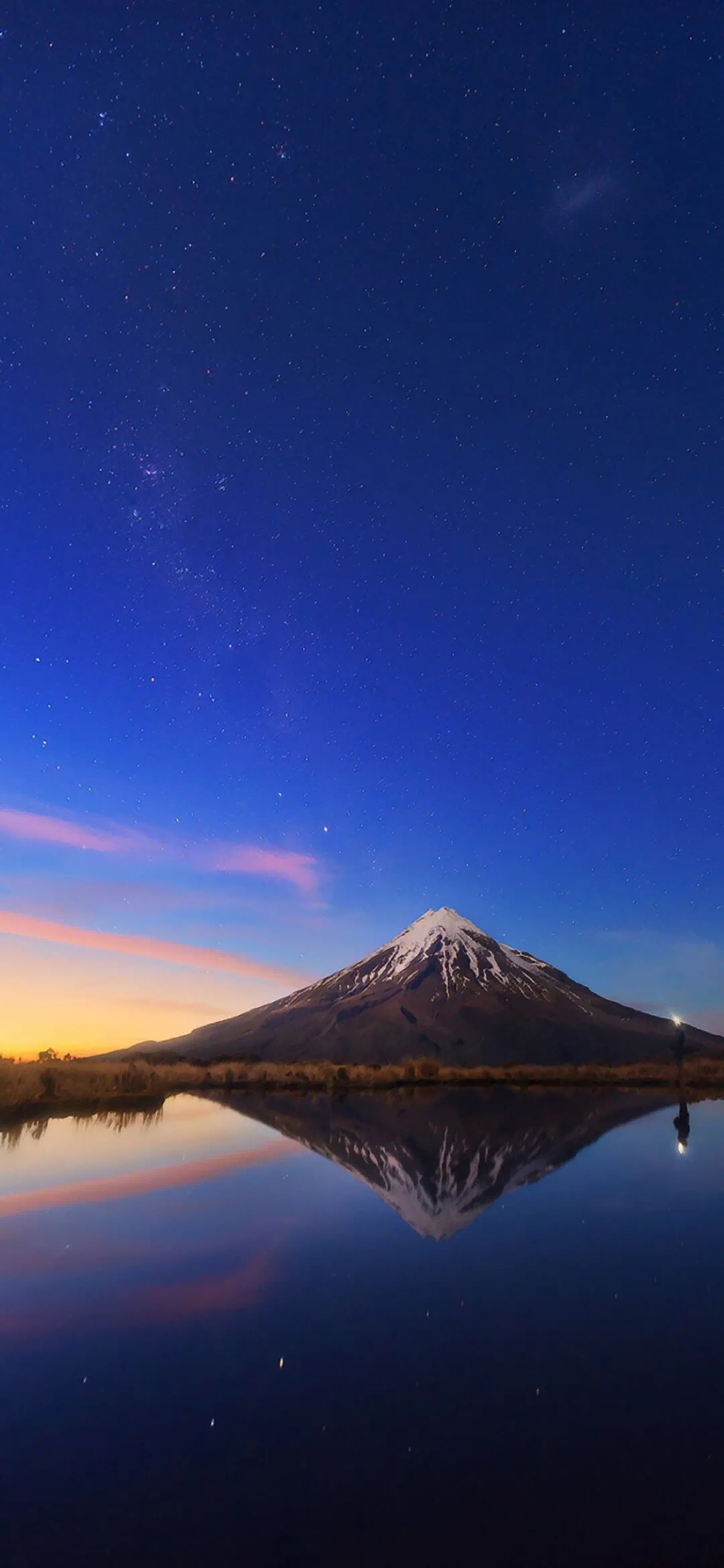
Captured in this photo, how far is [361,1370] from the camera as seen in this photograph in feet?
16.0

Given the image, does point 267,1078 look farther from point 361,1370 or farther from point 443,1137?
point 361,1370

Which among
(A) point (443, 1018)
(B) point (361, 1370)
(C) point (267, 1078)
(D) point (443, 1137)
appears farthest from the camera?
(A) point (443, 1018)

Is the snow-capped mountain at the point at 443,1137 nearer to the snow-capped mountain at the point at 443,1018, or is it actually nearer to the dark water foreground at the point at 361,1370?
the dark water foreground at the point at 361,1370

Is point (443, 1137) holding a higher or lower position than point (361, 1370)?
lower

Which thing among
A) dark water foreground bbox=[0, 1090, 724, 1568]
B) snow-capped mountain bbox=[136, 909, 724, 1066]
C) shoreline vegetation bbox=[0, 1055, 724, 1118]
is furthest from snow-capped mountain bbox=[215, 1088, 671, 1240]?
snow-capped mountain bbox=[136, 909, 724, 1066]

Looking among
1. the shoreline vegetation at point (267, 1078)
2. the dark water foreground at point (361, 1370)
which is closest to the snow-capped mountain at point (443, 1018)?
the shoreline vegetation at point (267, 1078)

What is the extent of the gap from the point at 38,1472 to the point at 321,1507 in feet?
5.27

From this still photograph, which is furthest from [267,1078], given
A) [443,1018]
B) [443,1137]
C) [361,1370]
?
[443,1018]

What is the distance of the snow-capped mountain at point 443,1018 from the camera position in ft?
397

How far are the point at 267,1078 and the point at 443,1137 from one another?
23.0m

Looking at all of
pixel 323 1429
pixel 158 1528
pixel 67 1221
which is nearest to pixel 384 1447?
pixel 323 1429

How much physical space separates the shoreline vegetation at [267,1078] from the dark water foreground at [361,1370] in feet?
38.5

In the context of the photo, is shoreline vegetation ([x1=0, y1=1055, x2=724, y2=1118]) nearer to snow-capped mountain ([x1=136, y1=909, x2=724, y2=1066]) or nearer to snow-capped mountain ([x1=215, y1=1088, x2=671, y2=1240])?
snow-capped mountain ([x1=215, y1=1088, x2=671, y2=1240])

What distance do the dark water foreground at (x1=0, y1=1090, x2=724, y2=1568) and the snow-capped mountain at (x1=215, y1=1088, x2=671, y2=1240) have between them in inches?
6.4
